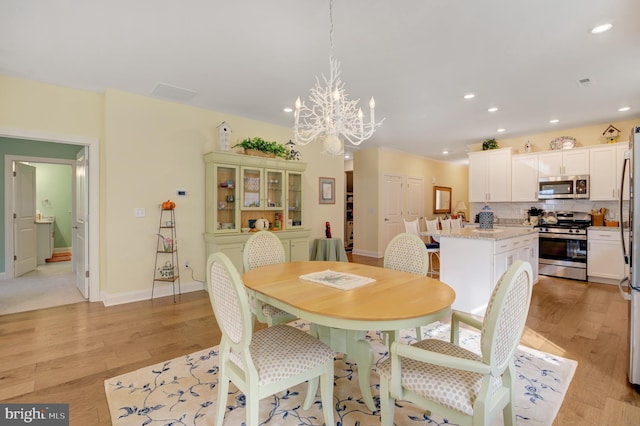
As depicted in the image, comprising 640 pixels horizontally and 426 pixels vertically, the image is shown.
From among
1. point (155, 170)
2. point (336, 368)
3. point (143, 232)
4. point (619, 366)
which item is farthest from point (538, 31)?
point (143, 232)

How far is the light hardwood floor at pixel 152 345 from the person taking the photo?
1949mm

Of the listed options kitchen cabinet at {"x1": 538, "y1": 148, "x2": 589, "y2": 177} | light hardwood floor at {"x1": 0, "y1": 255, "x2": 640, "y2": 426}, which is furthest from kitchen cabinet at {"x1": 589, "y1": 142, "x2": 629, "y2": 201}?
light hardwood floor at {"x1": 0, "y1": 255, "x2": 640, "y2": 426}

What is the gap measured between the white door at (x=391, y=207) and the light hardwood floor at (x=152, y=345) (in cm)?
354

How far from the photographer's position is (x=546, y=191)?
563 centimetres

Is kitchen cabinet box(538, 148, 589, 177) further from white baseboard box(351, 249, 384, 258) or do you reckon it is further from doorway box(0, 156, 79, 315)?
doorway box(0, 156, 79, 315)

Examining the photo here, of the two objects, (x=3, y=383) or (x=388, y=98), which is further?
(x=388, y=98)

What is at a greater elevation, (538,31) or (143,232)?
(538,31)

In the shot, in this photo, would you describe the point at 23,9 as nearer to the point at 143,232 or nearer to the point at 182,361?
the point at 143,232

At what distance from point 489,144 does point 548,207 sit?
165 cm

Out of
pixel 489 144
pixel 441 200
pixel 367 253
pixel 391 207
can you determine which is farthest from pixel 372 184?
pixel 441 200

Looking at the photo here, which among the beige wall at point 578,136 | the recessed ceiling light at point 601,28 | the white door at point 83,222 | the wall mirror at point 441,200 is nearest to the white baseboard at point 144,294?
the white door at point 83,222

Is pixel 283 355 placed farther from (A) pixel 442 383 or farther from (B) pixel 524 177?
(B) pixel 524 177

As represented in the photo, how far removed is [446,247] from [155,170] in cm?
391

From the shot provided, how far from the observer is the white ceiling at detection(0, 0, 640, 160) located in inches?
88.4
